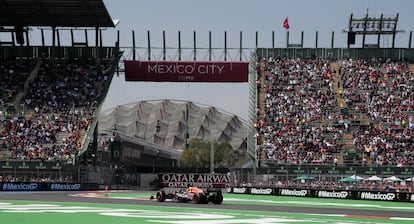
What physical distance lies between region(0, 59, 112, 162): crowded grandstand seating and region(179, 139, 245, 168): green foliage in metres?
37.7

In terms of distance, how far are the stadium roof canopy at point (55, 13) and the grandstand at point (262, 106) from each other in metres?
0.13

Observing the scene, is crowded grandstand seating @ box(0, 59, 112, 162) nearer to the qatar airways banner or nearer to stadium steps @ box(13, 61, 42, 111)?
stadium steps @ box(13, 61, 42, 111)

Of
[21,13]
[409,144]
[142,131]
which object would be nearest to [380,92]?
[409,144]

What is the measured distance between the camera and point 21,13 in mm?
73812

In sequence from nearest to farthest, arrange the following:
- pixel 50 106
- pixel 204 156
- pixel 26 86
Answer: pixel 50 106, pixel 26 86, pixel 204 156

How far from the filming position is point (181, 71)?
252 ft

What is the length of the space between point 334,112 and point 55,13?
92.2 feet

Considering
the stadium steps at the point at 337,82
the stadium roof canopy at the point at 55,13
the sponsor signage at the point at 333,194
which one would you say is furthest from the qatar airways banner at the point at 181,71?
the sponsor signage at the point at 333,194

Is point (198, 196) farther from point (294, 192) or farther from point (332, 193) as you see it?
point (294, 192)

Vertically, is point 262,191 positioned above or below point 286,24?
below

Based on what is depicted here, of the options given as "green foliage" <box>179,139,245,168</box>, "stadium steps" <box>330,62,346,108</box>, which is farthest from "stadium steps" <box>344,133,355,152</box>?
"green foliage" <box>179,139,245,168</box>

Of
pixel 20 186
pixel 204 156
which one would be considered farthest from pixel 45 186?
pixel 204 156

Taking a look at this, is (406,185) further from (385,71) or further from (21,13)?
(21,13)

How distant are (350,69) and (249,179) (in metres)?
24.5
